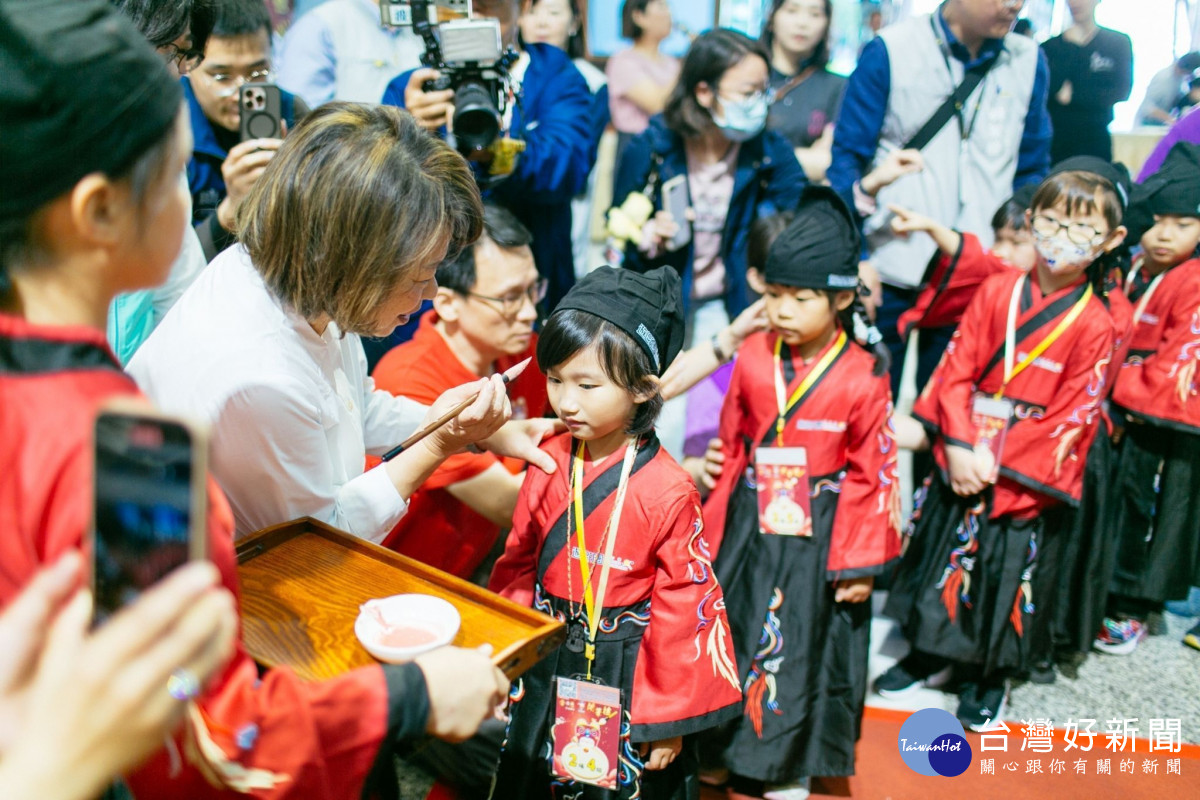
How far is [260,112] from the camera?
203cm

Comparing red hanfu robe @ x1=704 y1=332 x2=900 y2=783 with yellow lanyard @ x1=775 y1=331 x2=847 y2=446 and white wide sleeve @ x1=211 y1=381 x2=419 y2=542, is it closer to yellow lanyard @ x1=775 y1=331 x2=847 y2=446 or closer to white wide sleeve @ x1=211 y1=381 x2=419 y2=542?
yellow lanyard @ x1=775 y1=331 x2=847 y2=446

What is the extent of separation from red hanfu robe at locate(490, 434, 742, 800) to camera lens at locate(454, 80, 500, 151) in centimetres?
98

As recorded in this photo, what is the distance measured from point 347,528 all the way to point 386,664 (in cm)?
51

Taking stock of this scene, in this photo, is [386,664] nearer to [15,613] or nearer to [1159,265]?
[15,613]

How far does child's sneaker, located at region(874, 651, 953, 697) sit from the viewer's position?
2473 mm

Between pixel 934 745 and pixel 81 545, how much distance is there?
209 cm

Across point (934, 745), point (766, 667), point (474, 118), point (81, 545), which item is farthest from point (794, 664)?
point (81, 545)

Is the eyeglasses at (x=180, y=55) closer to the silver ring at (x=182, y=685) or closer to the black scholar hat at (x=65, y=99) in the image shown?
the black scholar hat at (x=65, y=99)

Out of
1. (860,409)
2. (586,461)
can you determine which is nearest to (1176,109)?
(860,409)

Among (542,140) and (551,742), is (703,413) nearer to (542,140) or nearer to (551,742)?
(542,140)

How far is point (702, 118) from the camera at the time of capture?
9.18 feet

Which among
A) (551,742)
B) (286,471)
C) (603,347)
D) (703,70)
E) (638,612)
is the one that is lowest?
(551,742)

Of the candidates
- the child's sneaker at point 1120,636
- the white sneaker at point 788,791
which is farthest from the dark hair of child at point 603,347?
the child's sneaker at point 1120,636

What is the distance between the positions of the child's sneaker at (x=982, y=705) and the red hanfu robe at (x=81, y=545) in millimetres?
1905
